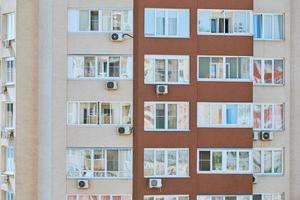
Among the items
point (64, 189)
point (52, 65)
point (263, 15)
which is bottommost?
point (64, 189)

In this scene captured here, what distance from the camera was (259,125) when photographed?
21391 mm

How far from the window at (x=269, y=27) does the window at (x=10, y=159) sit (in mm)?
9227

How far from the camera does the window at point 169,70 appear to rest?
68.0ft

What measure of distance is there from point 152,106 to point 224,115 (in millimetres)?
2337

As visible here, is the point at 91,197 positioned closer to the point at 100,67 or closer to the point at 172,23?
the point at 100,67

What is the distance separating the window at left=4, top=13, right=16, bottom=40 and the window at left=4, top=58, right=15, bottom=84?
80cm

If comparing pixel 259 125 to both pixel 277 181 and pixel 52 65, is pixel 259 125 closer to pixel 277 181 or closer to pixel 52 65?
pixel 277 181

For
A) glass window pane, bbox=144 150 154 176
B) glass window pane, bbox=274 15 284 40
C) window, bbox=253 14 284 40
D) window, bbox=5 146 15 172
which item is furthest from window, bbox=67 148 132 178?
glass window pane, bbox=274 15 284 40

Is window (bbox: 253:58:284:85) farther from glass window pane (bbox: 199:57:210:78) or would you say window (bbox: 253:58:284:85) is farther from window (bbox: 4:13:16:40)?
window (bbox: 4:13:16:40)

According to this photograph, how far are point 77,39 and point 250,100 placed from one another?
19.2ft

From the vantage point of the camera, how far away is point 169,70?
68.4ft

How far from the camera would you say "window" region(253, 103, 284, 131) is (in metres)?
21.4

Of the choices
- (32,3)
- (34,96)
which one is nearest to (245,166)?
(34,96)

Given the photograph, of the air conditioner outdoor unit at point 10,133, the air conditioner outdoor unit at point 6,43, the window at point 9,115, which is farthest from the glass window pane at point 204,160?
the air conditioner outdoor unit at point 6,43
